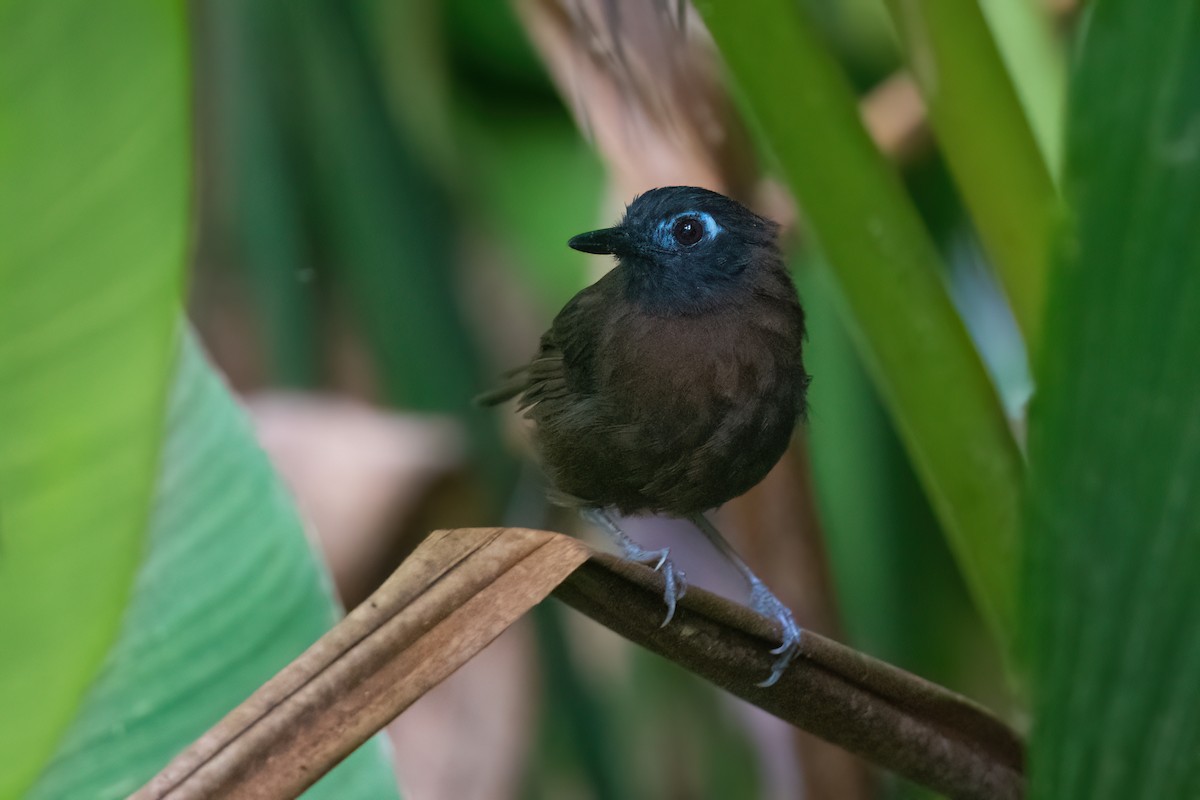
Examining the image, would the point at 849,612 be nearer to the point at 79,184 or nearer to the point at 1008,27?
the point at 1008,27

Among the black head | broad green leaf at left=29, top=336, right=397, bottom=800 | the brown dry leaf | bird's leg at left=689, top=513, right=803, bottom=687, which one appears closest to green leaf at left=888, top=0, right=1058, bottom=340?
the black head

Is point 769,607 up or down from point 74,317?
down

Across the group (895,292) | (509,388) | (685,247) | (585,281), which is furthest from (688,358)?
(585,281)

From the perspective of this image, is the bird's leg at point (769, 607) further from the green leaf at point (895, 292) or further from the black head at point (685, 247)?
the black head at point (685, 247)

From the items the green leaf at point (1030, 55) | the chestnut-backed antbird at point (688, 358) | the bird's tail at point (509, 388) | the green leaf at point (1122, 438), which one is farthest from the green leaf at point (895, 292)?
the bird's tail at point (509, 388)

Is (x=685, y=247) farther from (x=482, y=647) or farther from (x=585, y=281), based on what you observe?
(x=585, y=281)

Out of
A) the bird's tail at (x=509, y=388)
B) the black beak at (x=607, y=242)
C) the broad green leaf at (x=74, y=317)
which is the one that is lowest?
the bird's tail at (x=509, y=388)
